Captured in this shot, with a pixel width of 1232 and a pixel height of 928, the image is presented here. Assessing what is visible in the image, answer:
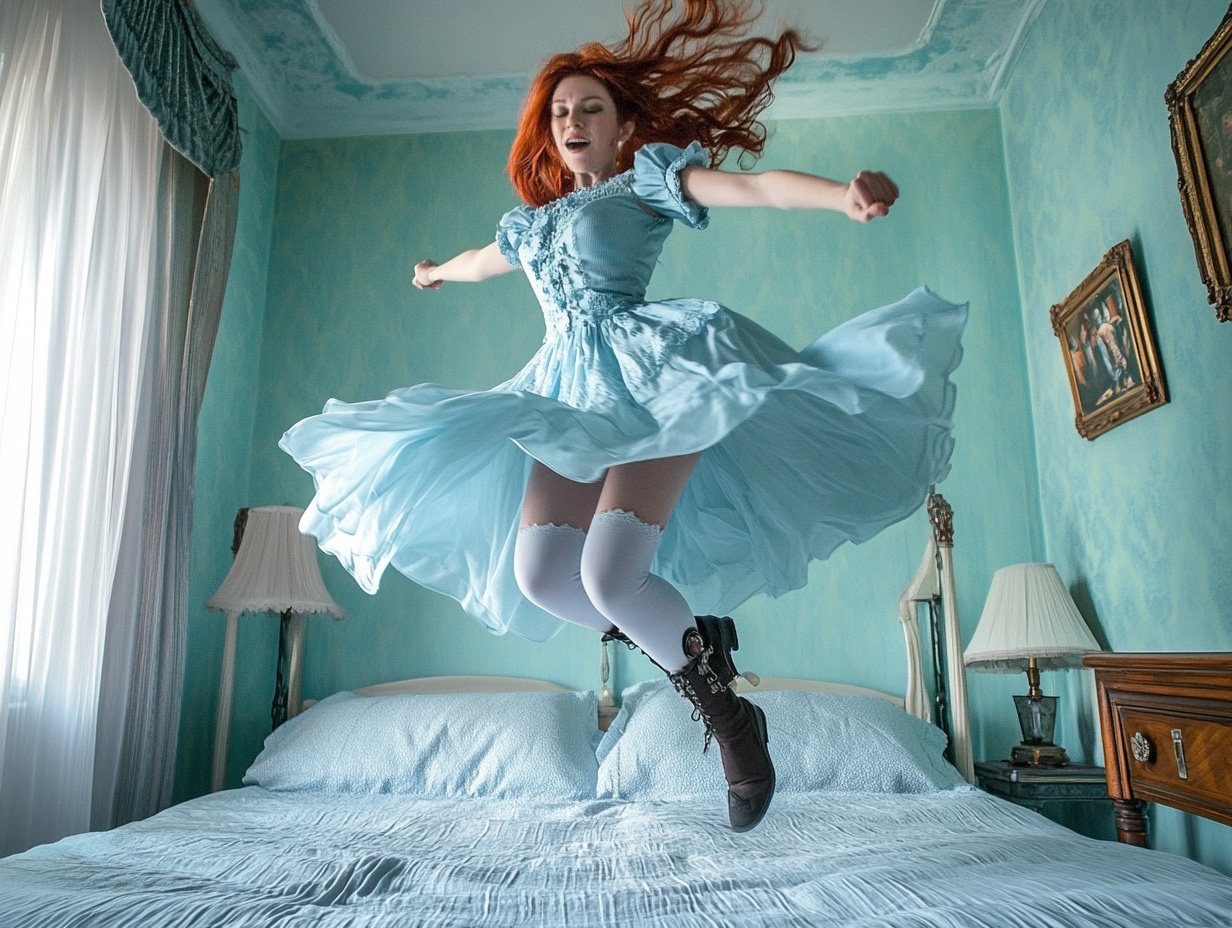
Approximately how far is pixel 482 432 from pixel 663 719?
54.7 inches

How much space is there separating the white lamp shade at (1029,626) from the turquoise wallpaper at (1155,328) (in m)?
0.15

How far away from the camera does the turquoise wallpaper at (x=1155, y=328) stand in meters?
2.27

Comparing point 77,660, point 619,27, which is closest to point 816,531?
point 77,660

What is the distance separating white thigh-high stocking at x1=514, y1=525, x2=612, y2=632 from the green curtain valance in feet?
6.36

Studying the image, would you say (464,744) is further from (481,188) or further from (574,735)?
(481,188)

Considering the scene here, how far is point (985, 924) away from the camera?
1158 millimetres

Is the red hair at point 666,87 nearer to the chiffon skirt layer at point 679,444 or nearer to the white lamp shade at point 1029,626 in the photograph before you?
the chiffon skirt layer at point 679,444

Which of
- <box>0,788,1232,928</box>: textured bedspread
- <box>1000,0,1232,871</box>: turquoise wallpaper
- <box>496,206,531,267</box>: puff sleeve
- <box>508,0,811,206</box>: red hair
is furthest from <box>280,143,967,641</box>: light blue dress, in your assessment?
<box>1000,0,1232,871</box>: turquoise wallpaper

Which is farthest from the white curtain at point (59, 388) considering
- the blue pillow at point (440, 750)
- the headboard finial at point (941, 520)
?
the headboard finial at point (941, 520)

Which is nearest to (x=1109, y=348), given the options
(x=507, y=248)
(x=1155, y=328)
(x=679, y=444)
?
(x=1155, y=328)

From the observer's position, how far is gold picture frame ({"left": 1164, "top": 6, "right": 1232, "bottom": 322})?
2.04 meters

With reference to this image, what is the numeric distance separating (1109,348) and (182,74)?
109 inches

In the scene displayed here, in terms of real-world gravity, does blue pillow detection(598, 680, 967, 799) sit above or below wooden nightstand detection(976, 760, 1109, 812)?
above

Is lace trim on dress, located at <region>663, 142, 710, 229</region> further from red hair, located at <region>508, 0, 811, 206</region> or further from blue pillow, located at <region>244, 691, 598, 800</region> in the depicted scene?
blue pillow, located at <region>244, 691, 598, 800</region>
